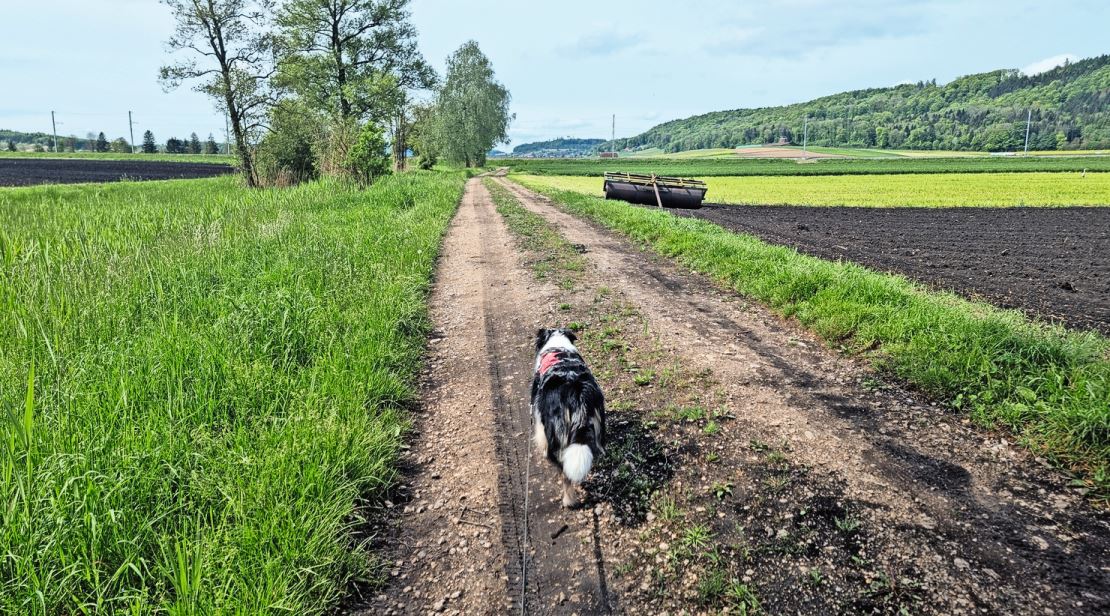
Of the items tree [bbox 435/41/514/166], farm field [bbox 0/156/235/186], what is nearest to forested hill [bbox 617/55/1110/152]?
tree [bbox 435/41/514/166]

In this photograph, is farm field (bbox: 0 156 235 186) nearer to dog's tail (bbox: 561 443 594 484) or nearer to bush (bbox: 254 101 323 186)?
bush (bbox: 254 101 323 186)

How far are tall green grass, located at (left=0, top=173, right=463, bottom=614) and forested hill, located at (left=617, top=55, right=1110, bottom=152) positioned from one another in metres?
164

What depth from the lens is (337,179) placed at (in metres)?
23.1

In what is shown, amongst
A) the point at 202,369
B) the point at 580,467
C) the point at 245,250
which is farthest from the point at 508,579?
the point at 245,250

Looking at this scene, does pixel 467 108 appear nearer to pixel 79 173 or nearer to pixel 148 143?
pixel 79 173

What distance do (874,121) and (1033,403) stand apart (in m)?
213

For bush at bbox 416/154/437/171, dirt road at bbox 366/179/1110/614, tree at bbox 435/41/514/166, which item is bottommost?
dirt road at bbox 366/179/1110/614

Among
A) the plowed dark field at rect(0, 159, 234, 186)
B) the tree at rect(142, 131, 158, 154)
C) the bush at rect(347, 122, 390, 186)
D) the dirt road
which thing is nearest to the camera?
the dirt road

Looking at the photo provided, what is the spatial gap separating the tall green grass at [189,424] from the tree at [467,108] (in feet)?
222

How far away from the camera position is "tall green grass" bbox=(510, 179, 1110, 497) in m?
3.98

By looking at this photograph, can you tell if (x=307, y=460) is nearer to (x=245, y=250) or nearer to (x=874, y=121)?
(x=245, y=250)

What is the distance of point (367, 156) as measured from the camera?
80.5 feet

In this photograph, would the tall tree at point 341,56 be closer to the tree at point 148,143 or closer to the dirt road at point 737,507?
the dirt road at point 737,507

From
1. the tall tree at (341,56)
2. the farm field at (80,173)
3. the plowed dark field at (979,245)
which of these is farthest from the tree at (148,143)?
the plowed dark field at (979,245)
